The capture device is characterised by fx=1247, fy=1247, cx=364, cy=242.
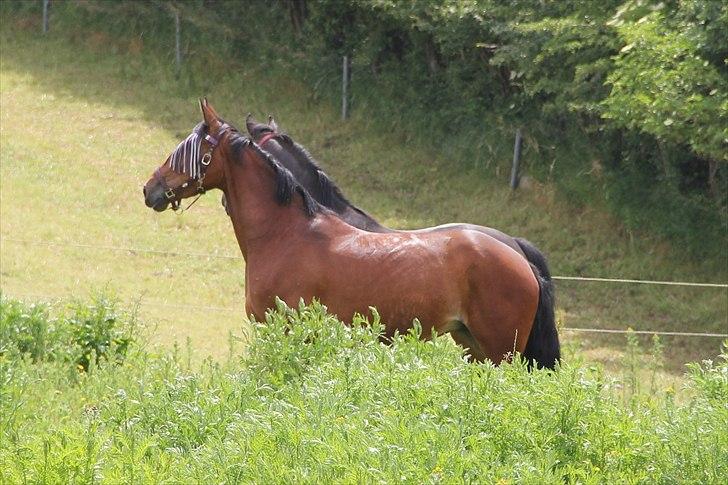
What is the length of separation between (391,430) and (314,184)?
16.9ft

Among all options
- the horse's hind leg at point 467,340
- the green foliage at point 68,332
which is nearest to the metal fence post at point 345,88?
the green foliage at point 68,332

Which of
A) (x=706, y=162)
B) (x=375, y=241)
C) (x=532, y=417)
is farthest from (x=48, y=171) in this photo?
(x=532, y=417)

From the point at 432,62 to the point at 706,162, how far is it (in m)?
6.34

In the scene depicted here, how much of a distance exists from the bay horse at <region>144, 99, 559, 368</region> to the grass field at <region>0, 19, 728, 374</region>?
2174mm

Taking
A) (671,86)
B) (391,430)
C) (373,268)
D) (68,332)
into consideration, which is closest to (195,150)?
(373,268)

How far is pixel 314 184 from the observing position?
33.2 ft

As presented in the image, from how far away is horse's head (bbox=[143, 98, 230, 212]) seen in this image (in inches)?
386

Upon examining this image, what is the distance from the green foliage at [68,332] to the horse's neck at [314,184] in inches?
79.9

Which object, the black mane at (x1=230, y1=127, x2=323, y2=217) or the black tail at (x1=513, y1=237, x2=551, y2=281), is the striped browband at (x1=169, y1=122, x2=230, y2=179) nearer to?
the black mane at (x1=230, y1=127, x2=323, y2=217)

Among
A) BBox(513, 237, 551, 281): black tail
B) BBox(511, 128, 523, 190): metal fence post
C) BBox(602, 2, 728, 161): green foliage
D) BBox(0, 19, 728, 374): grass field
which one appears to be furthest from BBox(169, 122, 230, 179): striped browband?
BBox(511, 128, 523, 190): metal fence post

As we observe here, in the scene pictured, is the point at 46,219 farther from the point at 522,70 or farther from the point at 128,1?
the point at 128,1

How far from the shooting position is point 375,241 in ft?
31.3

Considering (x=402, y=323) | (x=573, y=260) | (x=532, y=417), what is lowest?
(x=573, y=260)

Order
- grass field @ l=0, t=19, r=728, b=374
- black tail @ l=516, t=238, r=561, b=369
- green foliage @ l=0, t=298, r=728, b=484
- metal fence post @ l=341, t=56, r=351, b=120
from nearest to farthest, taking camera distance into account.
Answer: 1. green foliage @ l=0, t=298, r=728, b=484
2. black tail @ l=516, t=238, r=561, b=369
3. grass field @ l=0, t=19, r=728, b=374
4. metal fence post @ l=341, t=56, r=351, b=120
